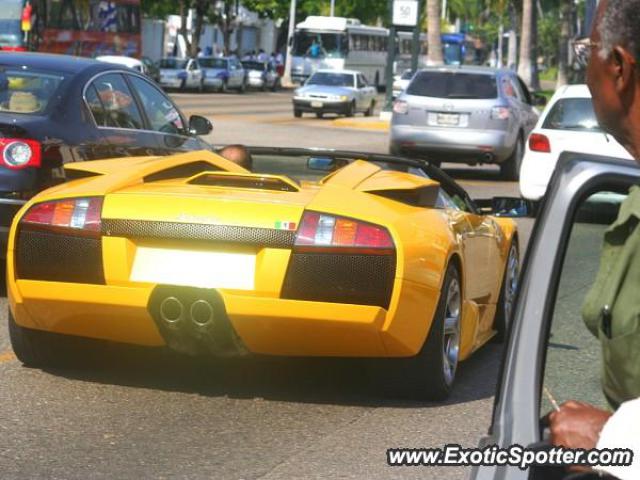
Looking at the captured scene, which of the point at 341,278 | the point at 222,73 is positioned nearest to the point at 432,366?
the point at 341,278

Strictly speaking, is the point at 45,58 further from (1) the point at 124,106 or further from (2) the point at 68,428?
(2) the point at 68,428

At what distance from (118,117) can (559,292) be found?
7.54 metres

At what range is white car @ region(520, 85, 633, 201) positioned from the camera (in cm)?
1526

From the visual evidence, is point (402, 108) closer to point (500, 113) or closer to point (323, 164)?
point (500, 113)

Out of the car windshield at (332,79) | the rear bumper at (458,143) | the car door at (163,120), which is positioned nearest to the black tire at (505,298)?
the car door at (163,120)

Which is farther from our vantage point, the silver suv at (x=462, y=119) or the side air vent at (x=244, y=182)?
the silver suv at (x=462, y=119)

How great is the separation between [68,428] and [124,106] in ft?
14.8

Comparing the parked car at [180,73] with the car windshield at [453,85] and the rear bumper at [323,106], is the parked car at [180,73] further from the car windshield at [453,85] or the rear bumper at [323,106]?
the car windshield at [453,85]

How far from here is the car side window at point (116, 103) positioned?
991 centimetres

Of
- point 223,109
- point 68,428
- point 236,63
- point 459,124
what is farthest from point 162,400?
point 236,63

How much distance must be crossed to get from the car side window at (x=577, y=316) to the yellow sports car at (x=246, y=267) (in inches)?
134

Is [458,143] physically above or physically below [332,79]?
above

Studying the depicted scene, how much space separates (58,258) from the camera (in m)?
6.42

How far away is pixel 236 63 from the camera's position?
67062 mm
